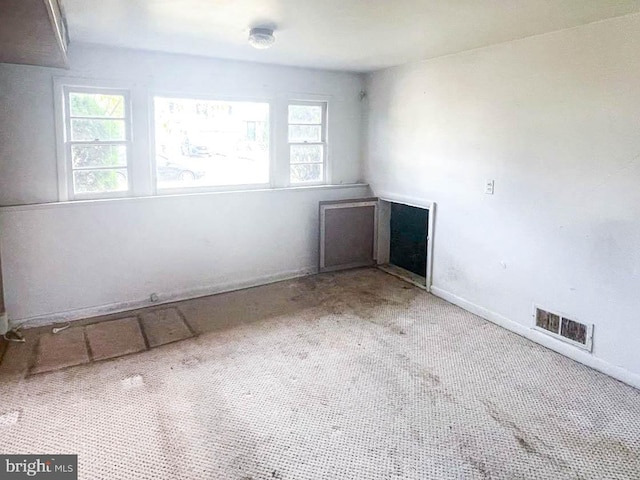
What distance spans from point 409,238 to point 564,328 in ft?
7.22

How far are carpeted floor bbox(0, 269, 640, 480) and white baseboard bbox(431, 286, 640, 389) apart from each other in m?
0.07

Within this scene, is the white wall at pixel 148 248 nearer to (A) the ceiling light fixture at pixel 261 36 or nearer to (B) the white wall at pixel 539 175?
(B) the white wall at pixel 539 175

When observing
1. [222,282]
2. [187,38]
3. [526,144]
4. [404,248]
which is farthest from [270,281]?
[526,144]

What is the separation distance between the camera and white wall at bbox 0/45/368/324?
3527mm

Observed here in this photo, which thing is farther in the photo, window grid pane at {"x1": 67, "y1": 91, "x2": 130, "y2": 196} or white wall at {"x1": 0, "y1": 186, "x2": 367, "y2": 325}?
window grid pane at {"x1": 67, "y1": 91, "x2": 130, "y2": 196}

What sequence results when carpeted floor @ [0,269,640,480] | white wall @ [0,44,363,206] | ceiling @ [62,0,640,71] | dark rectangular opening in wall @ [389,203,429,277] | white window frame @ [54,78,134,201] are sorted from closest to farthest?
carpeted floor @ [0,269,640,480] → ceiling @ [62,0,640,71] → white wall @ [0,44,363,206] → white window frame @ [54,78,134,201] → dark rectangular opening in wall @ [389,203,429,277]

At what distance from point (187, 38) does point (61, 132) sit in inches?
Answer: 51.2

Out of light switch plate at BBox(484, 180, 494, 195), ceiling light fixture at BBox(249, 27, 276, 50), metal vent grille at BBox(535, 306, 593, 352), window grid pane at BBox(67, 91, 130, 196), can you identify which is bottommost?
metal vent grille at BBox(535, 306, 593, 352)

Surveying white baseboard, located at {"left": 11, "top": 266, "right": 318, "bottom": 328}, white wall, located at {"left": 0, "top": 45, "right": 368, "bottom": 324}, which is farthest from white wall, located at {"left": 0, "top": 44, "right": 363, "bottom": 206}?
white baseboard, located at {"left": 11, "top": 266, "right": 318, "bottom": 328}

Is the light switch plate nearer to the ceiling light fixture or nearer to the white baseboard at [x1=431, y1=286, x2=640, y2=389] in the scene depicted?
the white baseboard at [x1=431, y1=286, x2=640, y2=389]

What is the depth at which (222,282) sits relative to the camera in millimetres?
4551

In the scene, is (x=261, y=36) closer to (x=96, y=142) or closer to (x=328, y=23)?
(x=328, y=23)

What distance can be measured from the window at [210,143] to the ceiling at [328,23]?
563 mm

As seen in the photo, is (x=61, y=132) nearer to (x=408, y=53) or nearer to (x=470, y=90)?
(x=408, y=53)
